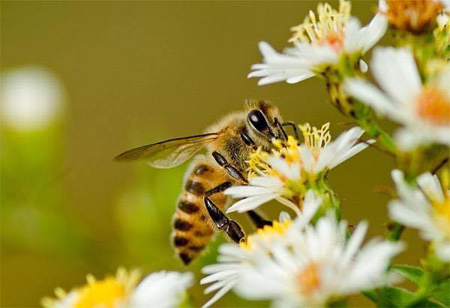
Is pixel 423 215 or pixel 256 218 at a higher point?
pixel 256 218

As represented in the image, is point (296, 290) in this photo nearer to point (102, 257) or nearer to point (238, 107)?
point (102, 257)

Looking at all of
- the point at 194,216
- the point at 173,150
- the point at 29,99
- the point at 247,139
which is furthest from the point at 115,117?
the point at 247,139

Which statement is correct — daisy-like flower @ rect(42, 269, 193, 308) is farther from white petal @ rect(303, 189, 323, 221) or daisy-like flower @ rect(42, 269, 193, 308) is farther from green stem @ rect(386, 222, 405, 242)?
green stem @ rect(386, 222, 405, 242)

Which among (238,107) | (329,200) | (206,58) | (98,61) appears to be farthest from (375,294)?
(98,61)

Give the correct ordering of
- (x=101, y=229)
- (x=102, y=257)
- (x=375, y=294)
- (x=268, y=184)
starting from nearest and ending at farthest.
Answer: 1. (x=375, y=294)
2. (x=268, y=184)
3. (x=102, y=257)
4. (x=101, y=229)

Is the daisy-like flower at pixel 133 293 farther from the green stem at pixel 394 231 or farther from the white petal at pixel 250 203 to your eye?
the green stem at pixel 394 231

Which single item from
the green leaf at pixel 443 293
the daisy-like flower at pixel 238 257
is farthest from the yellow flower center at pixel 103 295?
the green leaf at pixel 443 293

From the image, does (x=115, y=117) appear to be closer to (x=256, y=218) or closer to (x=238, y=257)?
(x=256, y=218)

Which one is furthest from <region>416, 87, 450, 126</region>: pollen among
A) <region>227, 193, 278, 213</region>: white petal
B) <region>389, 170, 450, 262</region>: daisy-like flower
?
<region>227, 193, 278, 213</region>: white petal
